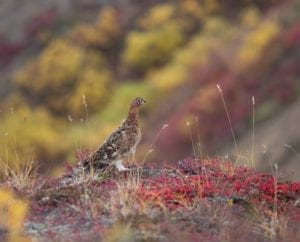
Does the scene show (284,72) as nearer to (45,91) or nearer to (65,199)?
(45,91)

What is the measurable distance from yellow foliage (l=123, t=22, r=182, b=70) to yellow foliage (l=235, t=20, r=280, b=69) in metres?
8.87

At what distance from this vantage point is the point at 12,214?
13.9 m

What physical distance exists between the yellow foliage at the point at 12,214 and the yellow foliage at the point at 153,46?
38.1 metres

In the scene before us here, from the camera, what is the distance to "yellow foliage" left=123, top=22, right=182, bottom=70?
172ft

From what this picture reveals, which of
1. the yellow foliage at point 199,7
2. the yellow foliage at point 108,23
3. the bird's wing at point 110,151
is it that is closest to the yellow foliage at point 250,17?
the yellow foliage at point 199,7

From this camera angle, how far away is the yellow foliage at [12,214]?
43.7ft

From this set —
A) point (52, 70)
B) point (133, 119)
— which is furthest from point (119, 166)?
point (52, 70)

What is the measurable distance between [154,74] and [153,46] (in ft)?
10.6

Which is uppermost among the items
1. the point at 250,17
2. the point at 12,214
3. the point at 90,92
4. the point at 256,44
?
the point at 250,17

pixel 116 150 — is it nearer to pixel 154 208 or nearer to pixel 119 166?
pixel 119 166

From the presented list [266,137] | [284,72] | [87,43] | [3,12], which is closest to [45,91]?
[87,43]

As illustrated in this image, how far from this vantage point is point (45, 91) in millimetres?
53531

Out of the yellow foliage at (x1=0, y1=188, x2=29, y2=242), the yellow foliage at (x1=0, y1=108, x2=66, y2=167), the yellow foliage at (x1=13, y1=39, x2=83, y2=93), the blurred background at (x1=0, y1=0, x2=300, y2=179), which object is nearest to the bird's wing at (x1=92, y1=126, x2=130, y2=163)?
the yellow foliage at (x1=0, y1=188, x2=29, y2=242)

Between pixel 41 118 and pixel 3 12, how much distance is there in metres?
17.7
